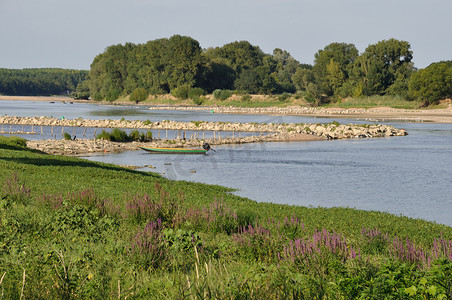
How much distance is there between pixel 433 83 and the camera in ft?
349

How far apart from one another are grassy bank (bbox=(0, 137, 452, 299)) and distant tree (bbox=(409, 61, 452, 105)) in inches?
3779

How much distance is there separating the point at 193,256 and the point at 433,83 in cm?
10485

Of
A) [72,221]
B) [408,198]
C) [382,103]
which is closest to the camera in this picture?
[72,221]

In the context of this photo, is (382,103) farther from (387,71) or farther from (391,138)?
(391,138)

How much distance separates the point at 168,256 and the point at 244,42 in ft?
600

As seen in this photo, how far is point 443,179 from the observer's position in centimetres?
3459

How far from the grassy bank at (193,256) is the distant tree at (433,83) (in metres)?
96.0

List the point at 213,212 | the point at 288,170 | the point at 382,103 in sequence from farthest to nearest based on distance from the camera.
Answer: the point at 382,103 < the point at 288,170 < the point at 213,212

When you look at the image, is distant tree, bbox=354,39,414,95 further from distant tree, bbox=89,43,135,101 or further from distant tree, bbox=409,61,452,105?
distant tree, bbox=89,43,135,101

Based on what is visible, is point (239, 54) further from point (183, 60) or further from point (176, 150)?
point (176, 150)

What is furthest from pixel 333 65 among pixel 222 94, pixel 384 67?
pixel 222 94

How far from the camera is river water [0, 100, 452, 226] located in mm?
26438

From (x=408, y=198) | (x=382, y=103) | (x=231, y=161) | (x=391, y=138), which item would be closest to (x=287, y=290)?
(x=408, y=198)

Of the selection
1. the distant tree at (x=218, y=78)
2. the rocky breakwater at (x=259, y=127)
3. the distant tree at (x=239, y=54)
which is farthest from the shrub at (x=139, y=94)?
the rocky breakwater at (x=259, y=127)
